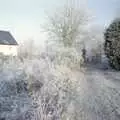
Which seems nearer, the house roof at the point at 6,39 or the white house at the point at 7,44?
the white house at the point at 7,44

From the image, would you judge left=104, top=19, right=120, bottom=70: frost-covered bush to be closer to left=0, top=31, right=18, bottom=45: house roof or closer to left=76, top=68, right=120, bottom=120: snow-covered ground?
left=76, top=68, right=120, bottom=120: snow-covered ground

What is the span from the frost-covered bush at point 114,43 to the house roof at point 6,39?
23008mm

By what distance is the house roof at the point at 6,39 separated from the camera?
32719mm

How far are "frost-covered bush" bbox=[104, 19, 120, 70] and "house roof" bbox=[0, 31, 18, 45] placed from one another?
2301cm

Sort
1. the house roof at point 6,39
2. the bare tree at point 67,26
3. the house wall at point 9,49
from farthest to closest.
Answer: the house roof at point 6,39, the house wall at point 9,49, the bare tree at point 67,26

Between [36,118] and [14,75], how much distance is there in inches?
174

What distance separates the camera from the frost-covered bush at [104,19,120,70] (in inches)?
455

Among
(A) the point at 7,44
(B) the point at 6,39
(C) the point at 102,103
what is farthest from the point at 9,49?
(C) the point at 102,103

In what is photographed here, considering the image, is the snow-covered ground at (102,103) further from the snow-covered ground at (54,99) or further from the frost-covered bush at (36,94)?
the frost-covered bush at (36,94)

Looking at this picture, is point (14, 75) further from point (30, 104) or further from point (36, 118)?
point (36, 118)

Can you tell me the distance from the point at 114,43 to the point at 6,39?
961 inches

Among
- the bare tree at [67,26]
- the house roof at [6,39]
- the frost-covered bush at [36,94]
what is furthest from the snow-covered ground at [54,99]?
the house roof at [6,39]

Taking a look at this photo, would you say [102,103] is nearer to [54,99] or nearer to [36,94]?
[54,99]

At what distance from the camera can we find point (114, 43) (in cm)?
1159
